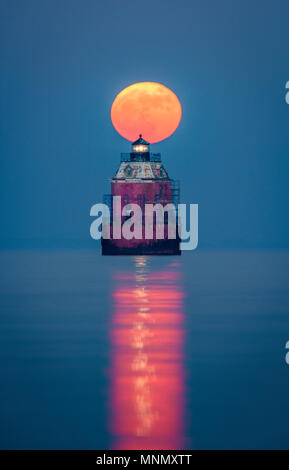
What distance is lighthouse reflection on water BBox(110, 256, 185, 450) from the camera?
8688 mm

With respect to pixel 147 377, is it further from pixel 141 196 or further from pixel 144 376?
pixel 141 196

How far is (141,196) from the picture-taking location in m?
76.9

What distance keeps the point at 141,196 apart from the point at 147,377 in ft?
215

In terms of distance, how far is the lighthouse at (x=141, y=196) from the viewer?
7619cm

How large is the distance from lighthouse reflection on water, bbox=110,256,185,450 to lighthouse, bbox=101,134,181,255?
168 feet

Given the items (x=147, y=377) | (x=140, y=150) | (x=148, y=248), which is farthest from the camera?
(x=140, y=150)

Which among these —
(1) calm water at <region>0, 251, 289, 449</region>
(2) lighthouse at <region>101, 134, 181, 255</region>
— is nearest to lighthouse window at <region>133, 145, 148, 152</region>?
(2) lighthouse at <region>101, 134, 181, 255</region>

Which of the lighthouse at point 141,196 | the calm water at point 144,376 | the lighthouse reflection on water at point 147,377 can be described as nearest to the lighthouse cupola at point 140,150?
the lighthouse at point 141,196

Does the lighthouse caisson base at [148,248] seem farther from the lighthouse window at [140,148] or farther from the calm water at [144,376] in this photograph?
the calm water at [144,376]

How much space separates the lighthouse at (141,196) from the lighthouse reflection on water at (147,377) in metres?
51.3

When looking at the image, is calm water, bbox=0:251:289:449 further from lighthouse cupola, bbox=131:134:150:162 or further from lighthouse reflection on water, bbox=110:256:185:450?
lighthouse cupola, bbox=131:134:150:162

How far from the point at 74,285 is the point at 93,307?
11.5m

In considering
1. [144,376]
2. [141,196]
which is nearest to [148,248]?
[141,196]
